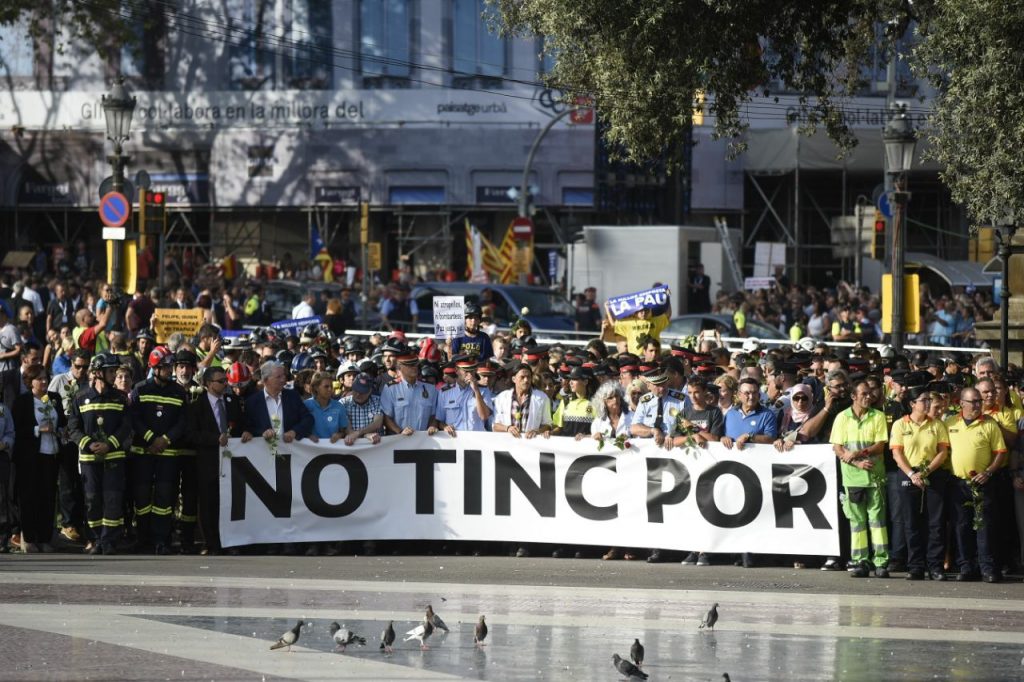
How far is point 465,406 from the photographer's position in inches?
631

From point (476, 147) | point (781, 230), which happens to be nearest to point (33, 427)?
point (476, 147)

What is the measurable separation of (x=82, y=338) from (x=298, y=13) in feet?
111

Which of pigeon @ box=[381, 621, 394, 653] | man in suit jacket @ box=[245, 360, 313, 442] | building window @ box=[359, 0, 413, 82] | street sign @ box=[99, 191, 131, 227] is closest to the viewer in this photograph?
pigeon @ box=[381, 621, 394, 653]

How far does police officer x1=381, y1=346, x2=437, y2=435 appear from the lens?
15938 mm

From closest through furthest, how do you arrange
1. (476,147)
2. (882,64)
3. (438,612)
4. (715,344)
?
(438,612) < (882,64) < (715,344) < (476,147)

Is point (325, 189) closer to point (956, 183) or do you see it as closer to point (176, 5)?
point (176, 5)

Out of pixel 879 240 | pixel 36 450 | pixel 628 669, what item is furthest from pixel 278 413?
pixel 879 240

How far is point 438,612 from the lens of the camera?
38.5 feet

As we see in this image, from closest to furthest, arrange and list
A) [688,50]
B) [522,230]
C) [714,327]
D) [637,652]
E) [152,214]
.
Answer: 1. [637,652]
2. [688,50]
3. [152,214]
4. [714,327]
5. [522,230]

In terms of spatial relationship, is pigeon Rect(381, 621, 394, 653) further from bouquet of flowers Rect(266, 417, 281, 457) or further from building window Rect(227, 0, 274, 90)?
building window Rect(227, 0, 274, 90)

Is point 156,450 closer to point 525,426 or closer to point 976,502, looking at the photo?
point 525,426

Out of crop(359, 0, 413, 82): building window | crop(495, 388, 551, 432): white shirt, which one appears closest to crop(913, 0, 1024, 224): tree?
crop(495, 388, 551, 432): white shirt

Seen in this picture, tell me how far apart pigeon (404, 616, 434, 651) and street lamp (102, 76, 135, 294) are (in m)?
13.8

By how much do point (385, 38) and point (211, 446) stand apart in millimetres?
39635
